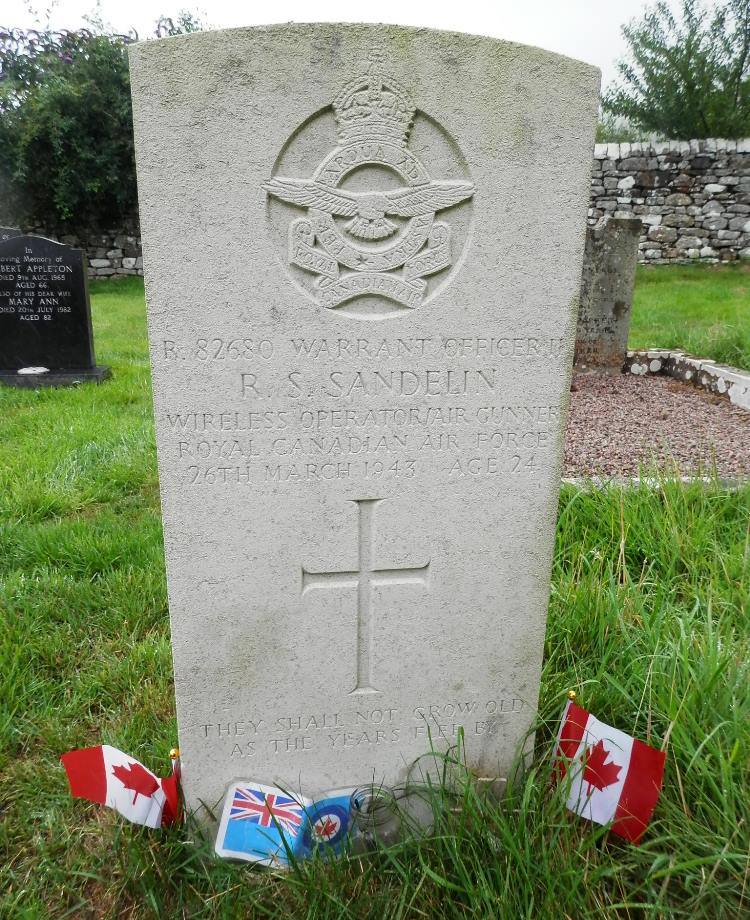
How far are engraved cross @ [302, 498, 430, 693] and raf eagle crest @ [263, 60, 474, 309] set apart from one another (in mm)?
545

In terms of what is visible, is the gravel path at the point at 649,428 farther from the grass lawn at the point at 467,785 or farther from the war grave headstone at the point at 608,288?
the grass lawn at the point at 467,785

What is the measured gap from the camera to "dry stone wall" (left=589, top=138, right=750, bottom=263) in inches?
496

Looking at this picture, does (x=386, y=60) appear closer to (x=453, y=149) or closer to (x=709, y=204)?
(x=453, y=149)

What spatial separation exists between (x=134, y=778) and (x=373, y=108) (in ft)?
5.65

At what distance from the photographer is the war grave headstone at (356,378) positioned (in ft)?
4.69

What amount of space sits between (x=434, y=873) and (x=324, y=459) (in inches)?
39.8

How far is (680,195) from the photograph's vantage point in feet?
42.1

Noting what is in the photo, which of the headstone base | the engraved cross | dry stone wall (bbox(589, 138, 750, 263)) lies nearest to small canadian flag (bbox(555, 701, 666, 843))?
the engraved cross

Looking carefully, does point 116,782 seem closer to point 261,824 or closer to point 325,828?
point 261,824

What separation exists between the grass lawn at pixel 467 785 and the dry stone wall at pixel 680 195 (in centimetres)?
1120

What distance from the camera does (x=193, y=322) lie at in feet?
4.96

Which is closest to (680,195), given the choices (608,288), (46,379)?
(608,288)

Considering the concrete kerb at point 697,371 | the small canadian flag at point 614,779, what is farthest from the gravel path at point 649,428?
the small canadian flag at point 614,779

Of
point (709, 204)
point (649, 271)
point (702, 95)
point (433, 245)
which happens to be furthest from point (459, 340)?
point (702, 95)
